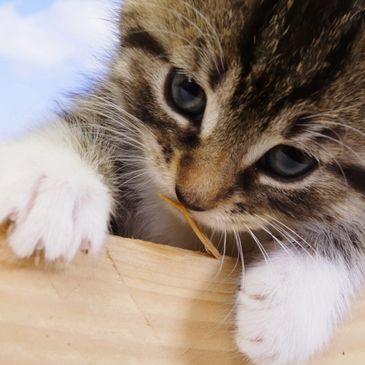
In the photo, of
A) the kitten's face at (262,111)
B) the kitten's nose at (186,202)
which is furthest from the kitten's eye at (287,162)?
the kitten's nose at (186,202)

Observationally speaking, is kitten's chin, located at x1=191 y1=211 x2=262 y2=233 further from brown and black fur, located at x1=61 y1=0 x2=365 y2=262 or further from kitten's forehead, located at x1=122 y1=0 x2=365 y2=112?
kitten's forehead, located at x1=122 y1=0 x2=365 y2=112

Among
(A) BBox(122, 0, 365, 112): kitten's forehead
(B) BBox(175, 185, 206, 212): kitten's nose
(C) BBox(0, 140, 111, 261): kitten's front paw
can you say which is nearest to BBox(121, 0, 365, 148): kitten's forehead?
(A) BBox(122, 0, 365, 112): kitten's forehead

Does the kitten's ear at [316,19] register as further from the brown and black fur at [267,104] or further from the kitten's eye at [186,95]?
the kitten's eye at [186,95]

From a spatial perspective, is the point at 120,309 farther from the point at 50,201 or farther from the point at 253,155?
the point at 253,155

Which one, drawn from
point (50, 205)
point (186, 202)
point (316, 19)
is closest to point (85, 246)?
point (50, 205)

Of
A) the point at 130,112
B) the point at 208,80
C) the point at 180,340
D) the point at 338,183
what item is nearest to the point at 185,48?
the point at 208,80

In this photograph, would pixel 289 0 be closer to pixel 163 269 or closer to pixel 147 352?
pixel 163 269
